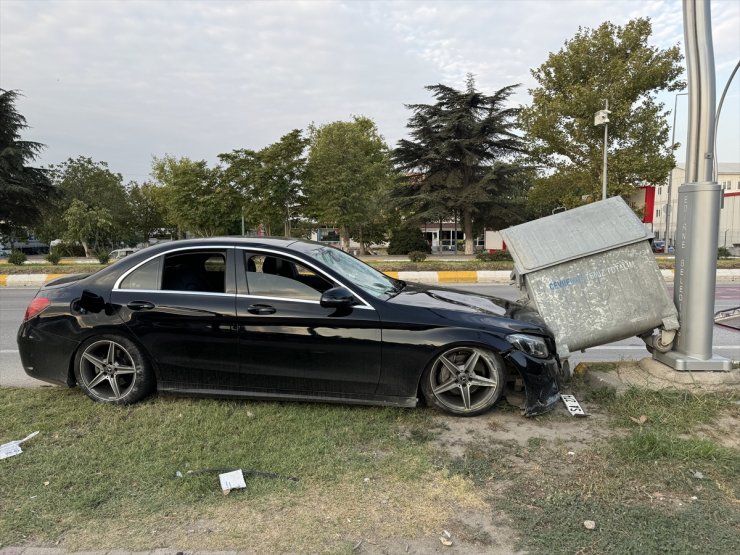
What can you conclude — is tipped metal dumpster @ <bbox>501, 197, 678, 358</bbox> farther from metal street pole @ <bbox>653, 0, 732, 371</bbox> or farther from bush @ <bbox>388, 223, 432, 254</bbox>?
bush @ <bbox>388, 223, 432, 254</bbox>

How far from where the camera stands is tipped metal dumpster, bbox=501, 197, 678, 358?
4031 mm

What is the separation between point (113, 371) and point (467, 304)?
303 centimetres

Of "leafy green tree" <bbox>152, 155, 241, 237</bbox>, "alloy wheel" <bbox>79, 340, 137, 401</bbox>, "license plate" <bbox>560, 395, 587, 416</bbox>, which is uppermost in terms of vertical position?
"leafy green tree" <bbox>152, 155, 241, 237</bbox>

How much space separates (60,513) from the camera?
8.96 ft

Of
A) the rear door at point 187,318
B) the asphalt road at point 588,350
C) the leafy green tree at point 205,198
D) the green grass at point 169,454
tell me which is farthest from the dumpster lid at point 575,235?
the leafy green tree at point 205,198

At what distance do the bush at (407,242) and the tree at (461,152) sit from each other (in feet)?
17.4

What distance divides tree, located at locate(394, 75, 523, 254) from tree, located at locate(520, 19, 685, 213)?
21.2ft

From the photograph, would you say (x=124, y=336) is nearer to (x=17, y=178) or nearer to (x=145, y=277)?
(x=145, y=277)

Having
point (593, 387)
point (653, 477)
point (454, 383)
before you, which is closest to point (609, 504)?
point (653, 477)

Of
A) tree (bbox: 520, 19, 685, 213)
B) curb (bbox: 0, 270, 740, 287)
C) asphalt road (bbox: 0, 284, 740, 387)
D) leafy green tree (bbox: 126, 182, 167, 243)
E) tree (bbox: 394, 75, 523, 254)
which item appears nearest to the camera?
asphalt road (bbox: 0, 284, 740, 387)

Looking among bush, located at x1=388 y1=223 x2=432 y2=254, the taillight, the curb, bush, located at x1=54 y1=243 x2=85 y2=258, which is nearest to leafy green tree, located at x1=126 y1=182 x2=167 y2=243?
bush, located at x1=54 y1=243 x2=85 y2=258

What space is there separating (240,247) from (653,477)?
11.1ft

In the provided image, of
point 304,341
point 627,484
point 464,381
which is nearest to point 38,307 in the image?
point 304,341

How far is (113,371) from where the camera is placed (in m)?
4.20
